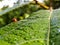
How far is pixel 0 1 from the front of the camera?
300cm

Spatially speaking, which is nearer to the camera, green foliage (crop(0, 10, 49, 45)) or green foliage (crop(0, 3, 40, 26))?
green foliage (crop(0, 10, 49, 45))

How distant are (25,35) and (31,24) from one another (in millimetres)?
161

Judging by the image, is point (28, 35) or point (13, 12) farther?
point (13, 12)

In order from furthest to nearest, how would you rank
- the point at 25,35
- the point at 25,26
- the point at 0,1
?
the point at 0,1
the point at 25,26
the point at 25,35

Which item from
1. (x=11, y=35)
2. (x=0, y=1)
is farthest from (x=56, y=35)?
(x=0, y=1)

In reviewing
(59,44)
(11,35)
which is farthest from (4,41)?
(59,44)

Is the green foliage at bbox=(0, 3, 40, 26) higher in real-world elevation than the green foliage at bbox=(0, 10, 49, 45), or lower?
lower

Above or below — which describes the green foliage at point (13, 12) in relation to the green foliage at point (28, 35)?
below

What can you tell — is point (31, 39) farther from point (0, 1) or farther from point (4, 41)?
point (0, 1)

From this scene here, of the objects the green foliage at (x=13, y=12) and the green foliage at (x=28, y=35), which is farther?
the green foliage at (x=13, y=12)

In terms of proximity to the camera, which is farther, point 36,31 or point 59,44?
point 36,31

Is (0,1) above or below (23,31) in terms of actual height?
below

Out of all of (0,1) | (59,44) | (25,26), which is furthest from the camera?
(0,1)

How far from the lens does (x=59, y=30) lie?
0.92 m
